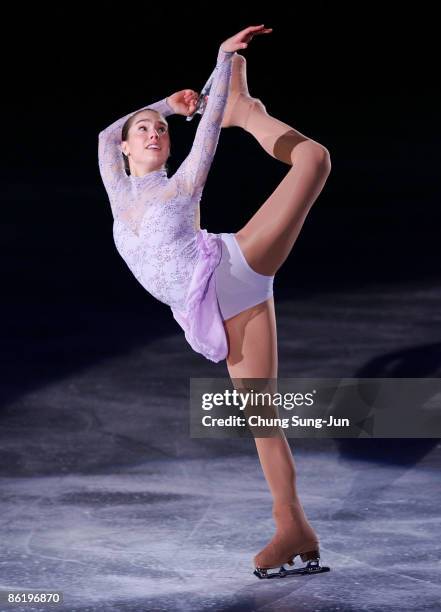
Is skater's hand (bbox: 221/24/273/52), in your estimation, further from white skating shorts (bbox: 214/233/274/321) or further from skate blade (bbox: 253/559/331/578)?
skate blade (bbox: 253/559/331/578)

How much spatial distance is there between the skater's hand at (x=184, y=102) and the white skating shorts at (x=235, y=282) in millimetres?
409

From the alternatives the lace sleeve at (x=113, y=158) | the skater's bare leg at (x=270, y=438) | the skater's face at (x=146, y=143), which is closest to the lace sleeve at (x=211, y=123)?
the skater's face at (x=146, y=143)

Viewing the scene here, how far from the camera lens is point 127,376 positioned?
587 cm

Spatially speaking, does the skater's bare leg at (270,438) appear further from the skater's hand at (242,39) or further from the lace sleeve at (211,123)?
the skater's hand at (242,39)

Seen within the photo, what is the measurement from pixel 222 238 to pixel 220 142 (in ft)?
A: 19.3

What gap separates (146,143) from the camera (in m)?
3.67

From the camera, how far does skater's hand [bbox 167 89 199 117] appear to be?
12.3 feet

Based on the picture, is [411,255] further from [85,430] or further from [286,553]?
[286,553]

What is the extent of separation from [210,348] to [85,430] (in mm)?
1807

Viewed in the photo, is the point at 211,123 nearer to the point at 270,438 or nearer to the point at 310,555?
the point at 270,438

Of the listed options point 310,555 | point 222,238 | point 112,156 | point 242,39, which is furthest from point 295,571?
point 242,39

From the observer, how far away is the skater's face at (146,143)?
12.0 feet

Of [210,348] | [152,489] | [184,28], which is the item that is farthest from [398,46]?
[210,348]

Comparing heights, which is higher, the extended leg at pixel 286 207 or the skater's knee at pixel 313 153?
the skater's knee at pixel 313 153
